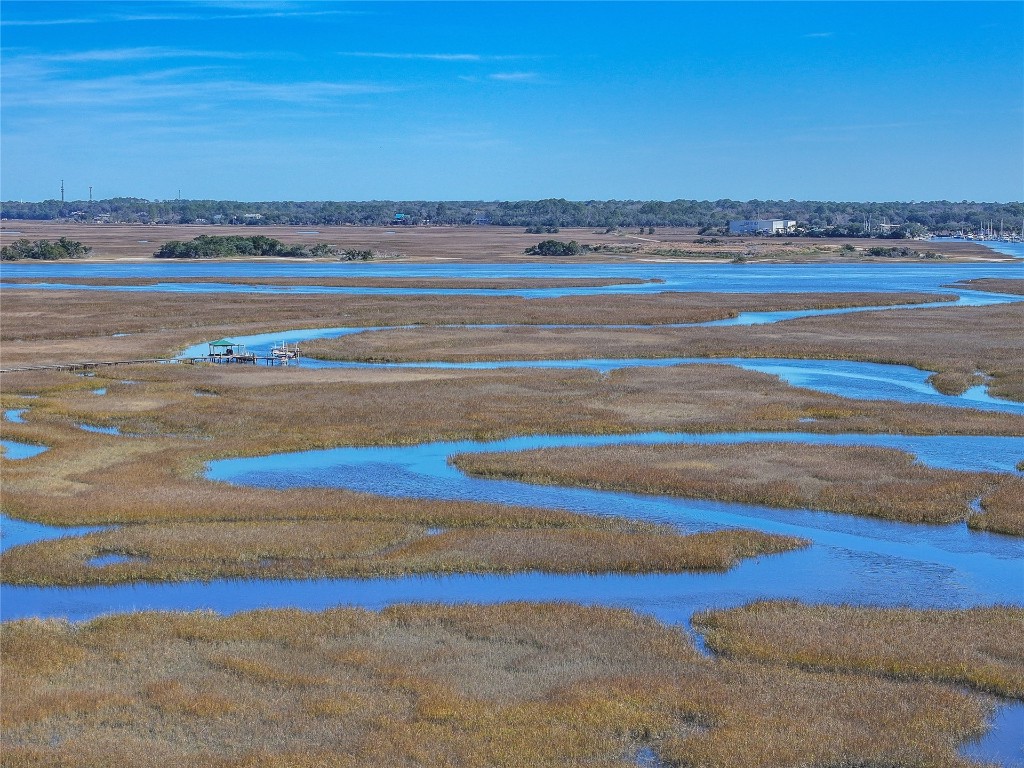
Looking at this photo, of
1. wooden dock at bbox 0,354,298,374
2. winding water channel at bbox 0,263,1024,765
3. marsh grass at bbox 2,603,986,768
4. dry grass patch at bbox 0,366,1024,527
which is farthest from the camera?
wooden dock at bbox 0,354,298,374

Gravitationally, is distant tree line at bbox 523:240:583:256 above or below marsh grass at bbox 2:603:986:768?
above

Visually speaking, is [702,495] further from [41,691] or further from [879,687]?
[41,691]

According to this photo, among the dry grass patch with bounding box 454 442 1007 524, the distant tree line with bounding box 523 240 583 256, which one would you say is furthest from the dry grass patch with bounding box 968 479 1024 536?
the distant tree line with bounding box 523 240 583 256

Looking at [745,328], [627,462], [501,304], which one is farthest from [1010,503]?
[501,304]

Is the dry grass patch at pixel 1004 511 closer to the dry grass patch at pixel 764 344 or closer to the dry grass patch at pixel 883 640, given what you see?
the dry grass patch at pixel 883 640

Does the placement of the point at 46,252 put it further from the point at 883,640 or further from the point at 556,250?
the point at 883,640

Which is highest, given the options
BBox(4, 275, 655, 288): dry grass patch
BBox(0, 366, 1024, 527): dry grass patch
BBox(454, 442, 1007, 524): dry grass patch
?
BBox(4, 275, 655, 288): dry grass patch

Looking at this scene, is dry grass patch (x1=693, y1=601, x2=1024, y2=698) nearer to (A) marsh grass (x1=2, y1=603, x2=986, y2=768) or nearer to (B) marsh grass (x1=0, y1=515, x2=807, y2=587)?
(A) marsh grass (x1=2, y1=603, x2=986, y2=768)

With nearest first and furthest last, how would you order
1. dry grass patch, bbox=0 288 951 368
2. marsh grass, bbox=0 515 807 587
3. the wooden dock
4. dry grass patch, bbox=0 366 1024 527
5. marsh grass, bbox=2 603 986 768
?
1. marsh grass, bbox=2 603 986 768
2. marsh grass, bbox=0 515 807 587
3. dry grass patch, bbox=0 366 1024 527
4. the wooden dock
5. dry grass patch, bbox=0 288 951 368
